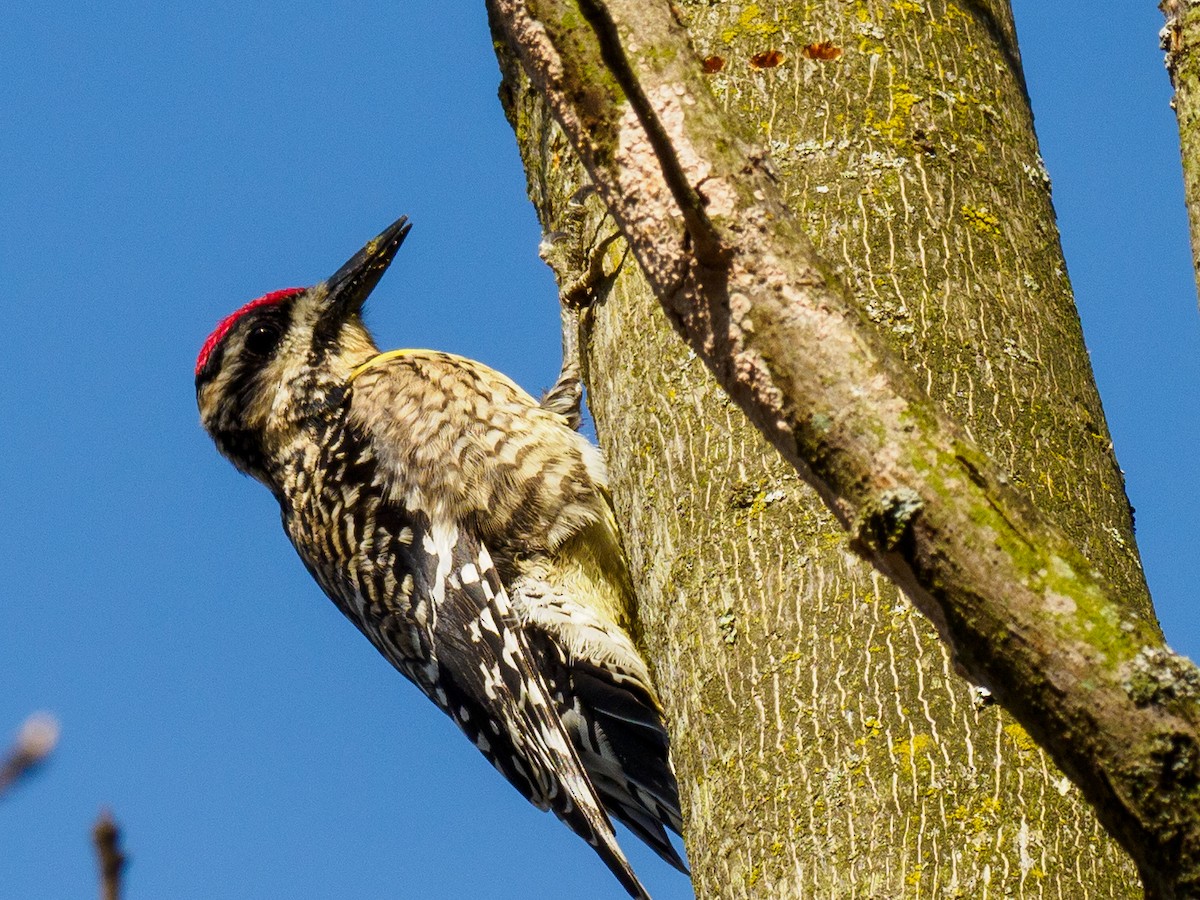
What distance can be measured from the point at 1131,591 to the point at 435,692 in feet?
9.15


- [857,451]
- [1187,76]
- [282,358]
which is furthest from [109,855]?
[282,358]

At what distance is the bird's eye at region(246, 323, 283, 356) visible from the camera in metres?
5.16

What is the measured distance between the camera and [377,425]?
4605 mm

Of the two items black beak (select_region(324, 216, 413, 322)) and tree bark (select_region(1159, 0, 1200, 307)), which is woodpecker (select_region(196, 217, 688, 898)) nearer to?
black beak (select_region(324, 216, 413, 322))

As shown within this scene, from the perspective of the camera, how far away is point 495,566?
4.30 meters

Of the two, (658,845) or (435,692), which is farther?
(435,692)

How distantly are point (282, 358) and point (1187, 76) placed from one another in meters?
3.44

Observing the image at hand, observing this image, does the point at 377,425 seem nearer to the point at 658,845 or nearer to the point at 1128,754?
the point at 658,845

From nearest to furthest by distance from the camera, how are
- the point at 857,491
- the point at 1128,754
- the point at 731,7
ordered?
the point at 1128,754 < the point at 857,491 < the point at 731,7

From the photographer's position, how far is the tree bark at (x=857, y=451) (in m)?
1.30

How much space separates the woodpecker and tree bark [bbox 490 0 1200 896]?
1114mm

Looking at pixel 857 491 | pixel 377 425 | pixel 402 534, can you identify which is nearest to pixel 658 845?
pixel 402 534

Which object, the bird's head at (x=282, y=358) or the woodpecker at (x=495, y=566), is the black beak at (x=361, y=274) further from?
the woodpecker at (x=495, y=566)

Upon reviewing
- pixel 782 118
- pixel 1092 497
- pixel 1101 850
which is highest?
pixel 782 118
